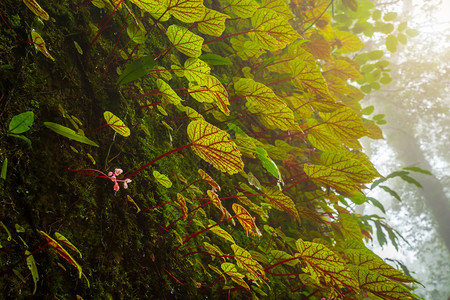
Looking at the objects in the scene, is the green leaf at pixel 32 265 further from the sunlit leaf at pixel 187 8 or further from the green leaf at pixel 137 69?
the sunlit leaf at pixel 187 8

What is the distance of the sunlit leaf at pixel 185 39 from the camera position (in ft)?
2.47

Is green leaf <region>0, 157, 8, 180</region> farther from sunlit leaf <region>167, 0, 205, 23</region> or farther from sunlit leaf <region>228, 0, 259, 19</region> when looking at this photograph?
sunlit leaf <region>228, 0, 259, 19</region>

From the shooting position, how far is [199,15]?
74 centimetres

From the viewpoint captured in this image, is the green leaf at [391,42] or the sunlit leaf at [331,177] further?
the green leaf at [391,42]

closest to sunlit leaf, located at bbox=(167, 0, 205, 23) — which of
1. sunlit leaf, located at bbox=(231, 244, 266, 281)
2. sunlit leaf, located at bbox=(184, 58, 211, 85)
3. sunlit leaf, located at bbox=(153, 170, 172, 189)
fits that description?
sunlit leaf, located at bbox=(184, 58, 211, 85)

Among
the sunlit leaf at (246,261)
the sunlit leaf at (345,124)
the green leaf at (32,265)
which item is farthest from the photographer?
the sunlit leaf at (345,124)

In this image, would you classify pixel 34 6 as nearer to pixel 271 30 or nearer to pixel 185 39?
pixel 185 39

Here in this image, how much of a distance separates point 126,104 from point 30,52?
0.29 meters

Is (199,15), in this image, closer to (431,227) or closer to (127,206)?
(127,206)

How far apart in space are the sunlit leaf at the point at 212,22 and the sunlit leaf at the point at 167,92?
0.29 meters

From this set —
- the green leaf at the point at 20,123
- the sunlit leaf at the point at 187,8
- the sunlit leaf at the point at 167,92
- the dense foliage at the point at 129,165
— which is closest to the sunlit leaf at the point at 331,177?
the dense foliage at the point at 129,165

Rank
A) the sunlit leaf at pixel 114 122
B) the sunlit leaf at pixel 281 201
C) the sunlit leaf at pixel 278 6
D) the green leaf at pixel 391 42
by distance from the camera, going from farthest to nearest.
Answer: the green leaf at pixel 391 42
the sunlit leaf at pixel 278 6
the sunlit leaf at pixel 281 201
the sunlit leaf at pixel 114 122

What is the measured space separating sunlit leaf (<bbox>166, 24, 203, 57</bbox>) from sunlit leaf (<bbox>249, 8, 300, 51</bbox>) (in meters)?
0.35

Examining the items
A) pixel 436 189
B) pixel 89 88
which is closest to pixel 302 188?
pixel 89 88
